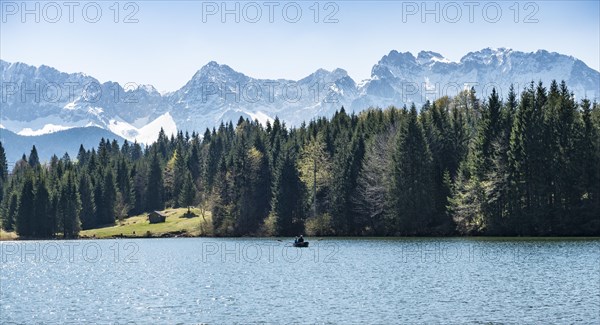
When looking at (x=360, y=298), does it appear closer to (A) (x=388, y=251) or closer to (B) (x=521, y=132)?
(A) (x=388, y=251)

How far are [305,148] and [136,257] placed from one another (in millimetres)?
60243

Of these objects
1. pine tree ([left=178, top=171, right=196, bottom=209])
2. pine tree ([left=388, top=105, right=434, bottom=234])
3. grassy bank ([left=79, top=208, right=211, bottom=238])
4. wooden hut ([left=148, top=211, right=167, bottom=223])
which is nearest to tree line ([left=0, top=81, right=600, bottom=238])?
pine tree ([left=388, top=105, right=434, bottom=234])

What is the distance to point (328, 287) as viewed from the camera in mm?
57688

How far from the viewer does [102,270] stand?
265ft

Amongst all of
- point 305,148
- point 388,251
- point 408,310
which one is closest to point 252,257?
point 388,251

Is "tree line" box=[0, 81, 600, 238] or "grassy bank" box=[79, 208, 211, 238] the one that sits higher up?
"tree line" box=[0, 81, 600, 238]

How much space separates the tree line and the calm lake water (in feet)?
49.5

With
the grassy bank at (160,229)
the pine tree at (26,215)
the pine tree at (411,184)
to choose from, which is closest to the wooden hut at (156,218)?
the grassy bank at (160,229)

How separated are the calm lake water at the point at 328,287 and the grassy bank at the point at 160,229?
72.3 m

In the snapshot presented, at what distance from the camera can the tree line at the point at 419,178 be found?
108 metres

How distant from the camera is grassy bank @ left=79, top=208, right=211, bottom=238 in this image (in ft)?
551

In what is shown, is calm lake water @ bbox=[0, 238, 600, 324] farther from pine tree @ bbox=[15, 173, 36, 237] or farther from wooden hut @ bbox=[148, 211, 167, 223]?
wooden hut @ bbox=[148, 211, 167, 223]

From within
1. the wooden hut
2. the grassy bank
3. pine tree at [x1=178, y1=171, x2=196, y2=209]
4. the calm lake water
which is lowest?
the calm lake water

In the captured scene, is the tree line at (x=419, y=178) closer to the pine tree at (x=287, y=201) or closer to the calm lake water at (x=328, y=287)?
the pine tree at (x=287, y=201)
